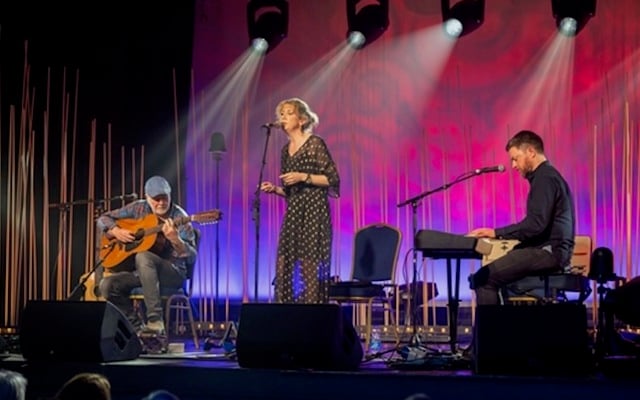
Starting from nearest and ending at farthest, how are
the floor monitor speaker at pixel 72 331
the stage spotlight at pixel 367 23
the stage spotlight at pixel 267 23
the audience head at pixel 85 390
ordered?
the audience head at pixel 85 390
the floor monitor speaker at pixel 72 331
the stage spotlight at pixel 367 23
the stage spotlight at pixel 267 23

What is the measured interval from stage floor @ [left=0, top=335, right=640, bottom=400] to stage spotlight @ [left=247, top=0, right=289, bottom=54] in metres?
3.56

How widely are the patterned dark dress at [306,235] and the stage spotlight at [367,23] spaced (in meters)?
2.30

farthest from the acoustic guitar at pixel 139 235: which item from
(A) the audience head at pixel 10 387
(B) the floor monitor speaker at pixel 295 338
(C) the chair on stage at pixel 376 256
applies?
(A) the audience head at pixel 10 387

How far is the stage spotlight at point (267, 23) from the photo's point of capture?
7.15 meters

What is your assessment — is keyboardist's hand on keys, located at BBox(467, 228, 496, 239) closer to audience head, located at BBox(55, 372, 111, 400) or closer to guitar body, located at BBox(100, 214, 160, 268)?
guitar body, located at BBox(100, 214, 160, 268)

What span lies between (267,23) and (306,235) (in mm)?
2871

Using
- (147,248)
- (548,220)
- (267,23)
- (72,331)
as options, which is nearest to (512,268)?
(548,220)

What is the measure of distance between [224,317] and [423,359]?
322cm

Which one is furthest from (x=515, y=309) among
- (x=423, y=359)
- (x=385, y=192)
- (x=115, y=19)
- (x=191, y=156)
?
(x=115, y=19)

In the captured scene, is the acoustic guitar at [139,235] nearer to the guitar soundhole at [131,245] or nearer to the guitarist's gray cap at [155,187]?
the guitar soundhole at [131,245]

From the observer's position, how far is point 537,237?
437cm

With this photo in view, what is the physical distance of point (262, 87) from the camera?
720 cm

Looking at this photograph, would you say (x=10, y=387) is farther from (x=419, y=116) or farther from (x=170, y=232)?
(x=419, y=116)

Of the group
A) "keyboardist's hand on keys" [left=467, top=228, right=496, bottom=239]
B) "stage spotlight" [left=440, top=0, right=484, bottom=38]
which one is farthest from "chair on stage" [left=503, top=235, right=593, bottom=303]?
"stage spotlight" [left=440, top=0, right=484, bottom=38]
